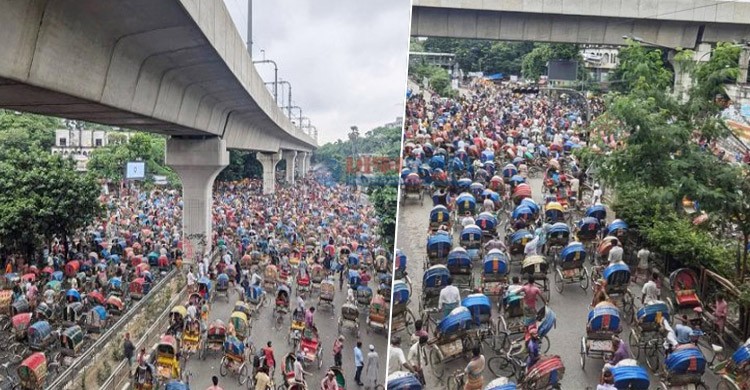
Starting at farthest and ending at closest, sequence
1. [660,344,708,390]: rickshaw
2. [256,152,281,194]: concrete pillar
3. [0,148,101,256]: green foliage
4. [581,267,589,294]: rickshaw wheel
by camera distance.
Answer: [256,152,281,194]: concrete pillar, [0,148,101,256]: green foliage, [581,267,589,294]: rickshaw wheel, [660,344,708,390]: rickshaw

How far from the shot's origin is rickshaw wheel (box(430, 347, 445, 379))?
21.2ft

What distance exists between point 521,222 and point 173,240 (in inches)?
281

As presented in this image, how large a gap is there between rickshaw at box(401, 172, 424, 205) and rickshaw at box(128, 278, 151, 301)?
470 cm

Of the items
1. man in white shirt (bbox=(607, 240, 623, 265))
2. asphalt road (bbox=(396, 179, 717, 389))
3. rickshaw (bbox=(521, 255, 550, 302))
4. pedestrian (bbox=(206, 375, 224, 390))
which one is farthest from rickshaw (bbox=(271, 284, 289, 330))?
man in white shirt (bbox=(607, 240, 623, 265))

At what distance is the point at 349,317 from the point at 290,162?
622 inches

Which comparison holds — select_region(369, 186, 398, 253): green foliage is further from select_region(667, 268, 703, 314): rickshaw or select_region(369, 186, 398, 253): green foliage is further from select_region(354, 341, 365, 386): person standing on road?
select_region(667, 268, 703, 314): rickshaw

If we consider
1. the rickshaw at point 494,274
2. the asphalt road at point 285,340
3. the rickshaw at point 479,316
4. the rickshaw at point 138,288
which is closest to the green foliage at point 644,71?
the rickshaw at point 494,274

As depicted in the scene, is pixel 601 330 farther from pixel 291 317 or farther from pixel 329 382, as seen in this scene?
pixel 291 317

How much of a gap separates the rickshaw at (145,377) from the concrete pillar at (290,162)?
15.3 m

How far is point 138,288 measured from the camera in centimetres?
934

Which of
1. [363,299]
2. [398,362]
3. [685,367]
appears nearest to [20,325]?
[363,299]

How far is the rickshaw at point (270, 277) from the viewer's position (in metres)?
8.99

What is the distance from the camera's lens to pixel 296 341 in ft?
23.3

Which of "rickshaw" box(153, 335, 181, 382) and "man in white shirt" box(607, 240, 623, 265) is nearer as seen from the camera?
"rickshaw" box(153, 335, 181, 382)
